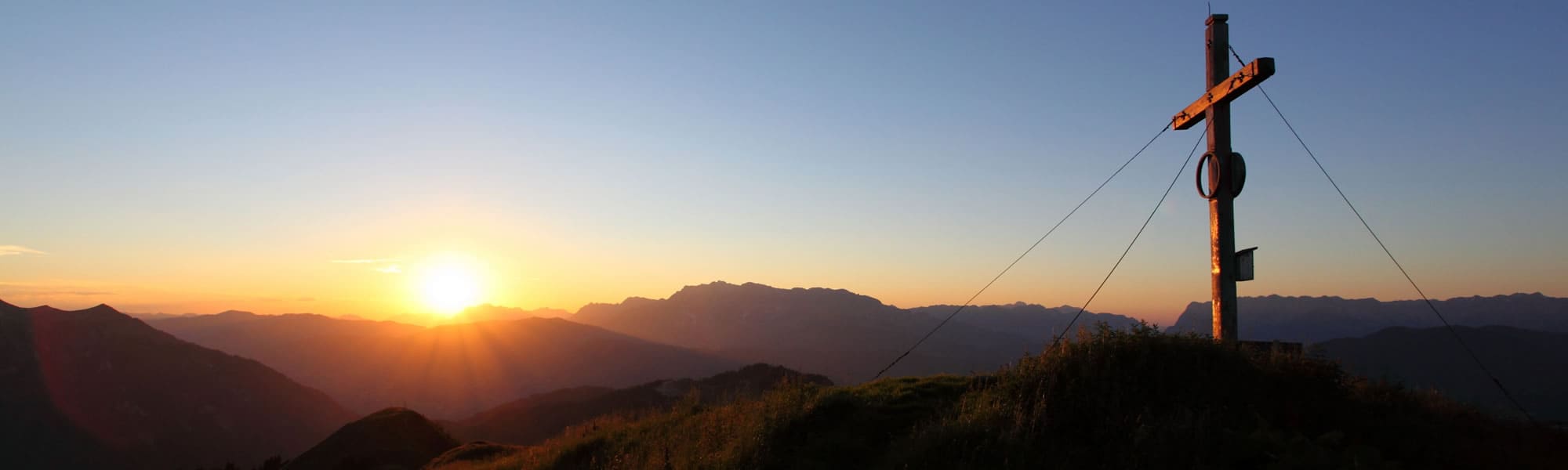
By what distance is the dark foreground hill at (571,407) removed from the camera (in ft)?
165

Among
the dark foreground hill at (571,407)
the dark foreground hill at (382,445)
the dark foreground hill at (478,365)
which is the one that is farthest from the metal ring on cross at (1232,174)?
the dark foreground hill at (478,365)

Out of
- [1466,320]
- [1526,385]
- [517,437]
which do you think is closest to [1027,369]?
[517,437]

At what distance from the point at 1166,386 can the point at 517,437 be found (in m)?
56.7

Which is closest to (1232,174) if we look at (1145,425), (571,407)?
(1145,425)

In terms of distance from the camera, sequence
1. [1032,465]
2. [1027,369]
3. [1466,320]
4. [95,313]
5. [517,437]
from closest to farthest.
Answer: [1032,465], [1027,369], [517,437], [95,313], [1466,320]

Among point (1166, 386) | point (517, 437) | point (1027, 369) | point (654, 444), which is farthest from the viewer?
point (517, 437)

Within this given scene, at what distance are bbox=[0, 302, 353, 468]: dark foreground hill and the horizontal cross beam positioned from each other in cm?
9079

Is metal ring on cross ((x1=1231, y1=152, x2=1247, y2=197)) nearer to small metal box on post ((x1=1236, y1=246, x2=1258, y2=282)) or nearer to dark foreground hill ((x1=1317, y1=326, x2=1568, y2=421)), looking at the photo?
small metal box on post ((x1=1236, y1=246, x2=1258, y2=282))

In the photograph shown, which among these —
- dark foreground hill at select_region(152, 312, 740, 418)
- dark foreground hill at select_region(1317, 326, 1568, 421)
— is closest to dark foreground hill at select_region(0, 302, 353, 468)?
dark foreground hill at select_region(152, 312, 740, 418)

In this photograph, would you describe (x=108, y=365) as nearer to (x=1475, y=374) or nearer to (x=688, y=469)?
→ (x=688, y=469)

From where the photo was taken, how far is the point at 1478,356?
84938 mm

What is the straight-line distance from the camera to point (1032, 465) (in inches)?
305

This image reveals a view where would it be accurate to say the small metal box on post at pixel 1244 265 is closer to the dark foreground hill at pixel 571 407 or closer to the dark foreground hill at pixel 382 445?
the dark foreground hill at pixel 382 445

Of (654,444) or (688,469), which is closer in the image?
(688,469)
